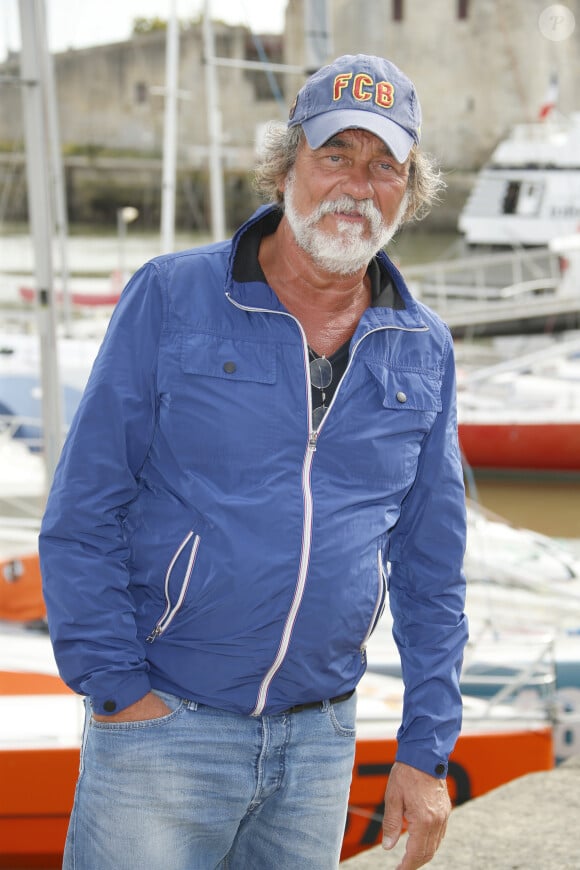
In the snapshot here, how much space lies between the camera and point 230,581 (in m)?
1.50

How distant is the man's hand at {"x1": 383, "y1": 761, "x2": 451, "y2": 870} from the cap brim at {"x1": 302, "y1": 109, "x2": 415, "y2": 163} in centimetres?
89

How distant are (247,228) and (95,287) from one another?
17.3 m

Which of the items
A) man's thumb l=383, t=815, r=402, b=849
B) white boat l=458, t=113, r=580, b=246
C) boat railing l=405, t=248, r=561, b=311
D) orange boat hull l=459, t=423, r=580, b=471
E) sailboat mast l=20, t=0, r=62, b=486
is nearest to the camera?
man's thumb l=383, t=815, r=402, b=849

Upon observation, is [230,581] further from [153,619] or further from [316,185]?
[316,185]

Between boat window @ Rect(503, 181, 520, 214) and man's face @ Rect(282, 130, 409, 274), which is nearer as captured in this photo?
man's face @ Rect(282, 130, 409, 274)

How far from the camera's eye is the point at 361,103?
1611 millimetres

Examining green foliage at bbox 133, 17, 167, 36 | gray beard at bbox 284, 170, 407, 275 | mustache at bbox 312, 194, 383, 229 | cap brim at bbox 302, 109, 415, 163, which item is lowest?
gray beard at bbox 284, 170, 407, 275

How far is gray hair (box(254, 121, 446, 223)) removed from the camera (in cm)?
172

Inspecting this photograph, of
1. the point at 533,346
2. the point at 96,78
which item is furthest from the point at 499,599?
the point at 96,78

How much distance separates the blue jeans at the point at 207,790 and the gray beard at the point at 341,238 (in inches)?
24.5

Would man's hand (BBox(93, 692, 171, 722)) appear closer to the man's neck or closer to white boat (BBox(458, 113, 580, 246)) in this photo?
the man's neck

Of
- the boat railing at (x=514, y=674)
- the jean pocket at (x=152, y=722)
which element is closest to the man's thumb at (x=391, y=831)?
the jean pocket at (x=152, y=722)

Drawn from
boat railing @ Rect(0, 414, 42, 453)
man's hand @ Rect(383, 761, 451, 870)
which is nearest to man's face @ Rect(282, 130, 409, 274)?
man's hand @ Rect(383, 761, 451, 870)

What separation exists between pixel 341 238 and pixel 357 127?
15cm
